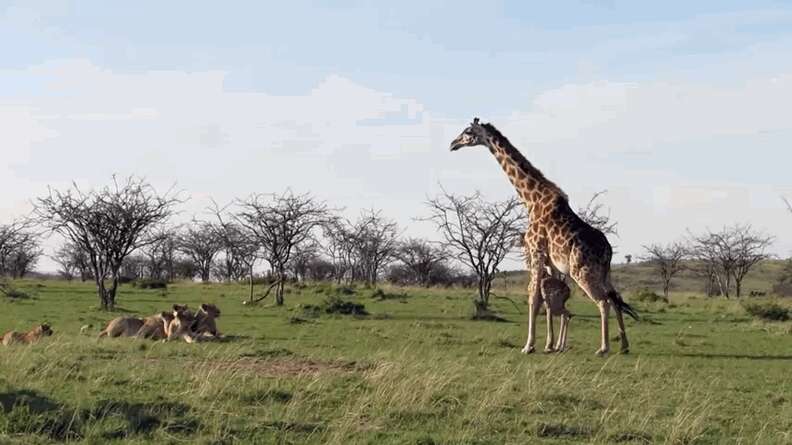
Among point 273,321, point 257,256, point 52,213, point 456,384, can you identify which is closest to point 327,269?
point 257,256

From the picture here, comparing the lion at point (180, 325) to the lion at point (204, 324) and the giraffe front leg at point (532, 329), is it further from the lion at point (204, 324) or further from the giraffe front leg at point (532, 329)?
the giraffe front leg at point (532, 329)

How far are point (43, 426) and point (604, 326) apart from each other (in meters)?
10.4

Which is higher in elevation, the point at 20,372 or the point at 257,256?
the point at 257,256

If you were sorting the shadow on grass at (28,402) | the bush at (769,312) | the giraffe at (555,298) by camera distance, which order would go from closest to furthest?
the shadow on grass at (28,402) < the giraffe at (555,298) < the bush at (769,312)

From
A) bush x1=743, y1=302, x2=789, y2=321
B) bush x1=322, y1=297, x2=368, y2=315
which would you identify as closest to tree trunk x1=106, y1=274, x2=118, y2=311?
bush x1=322, y1=297, x2=368, y2=315

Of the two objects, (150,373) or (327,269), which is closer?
(150,373)

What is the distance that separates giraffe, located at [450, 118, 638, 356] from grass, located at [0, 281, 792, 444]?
0.97 m

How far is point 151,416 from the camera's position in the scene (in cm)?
863

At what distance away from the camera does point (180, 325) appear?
669 inches

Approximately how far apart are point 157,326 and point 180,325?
70cm

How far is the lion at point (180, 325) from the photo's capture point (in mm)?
16938

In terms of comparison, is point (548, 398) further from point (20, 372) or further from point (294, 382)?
point (20, 372)

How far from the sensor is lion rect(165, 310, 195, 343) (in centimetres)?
1694

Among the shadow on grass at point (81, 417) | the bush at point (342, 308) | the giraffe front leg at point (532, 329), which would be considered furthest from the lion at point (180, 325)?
the bush at point (342, 308)
